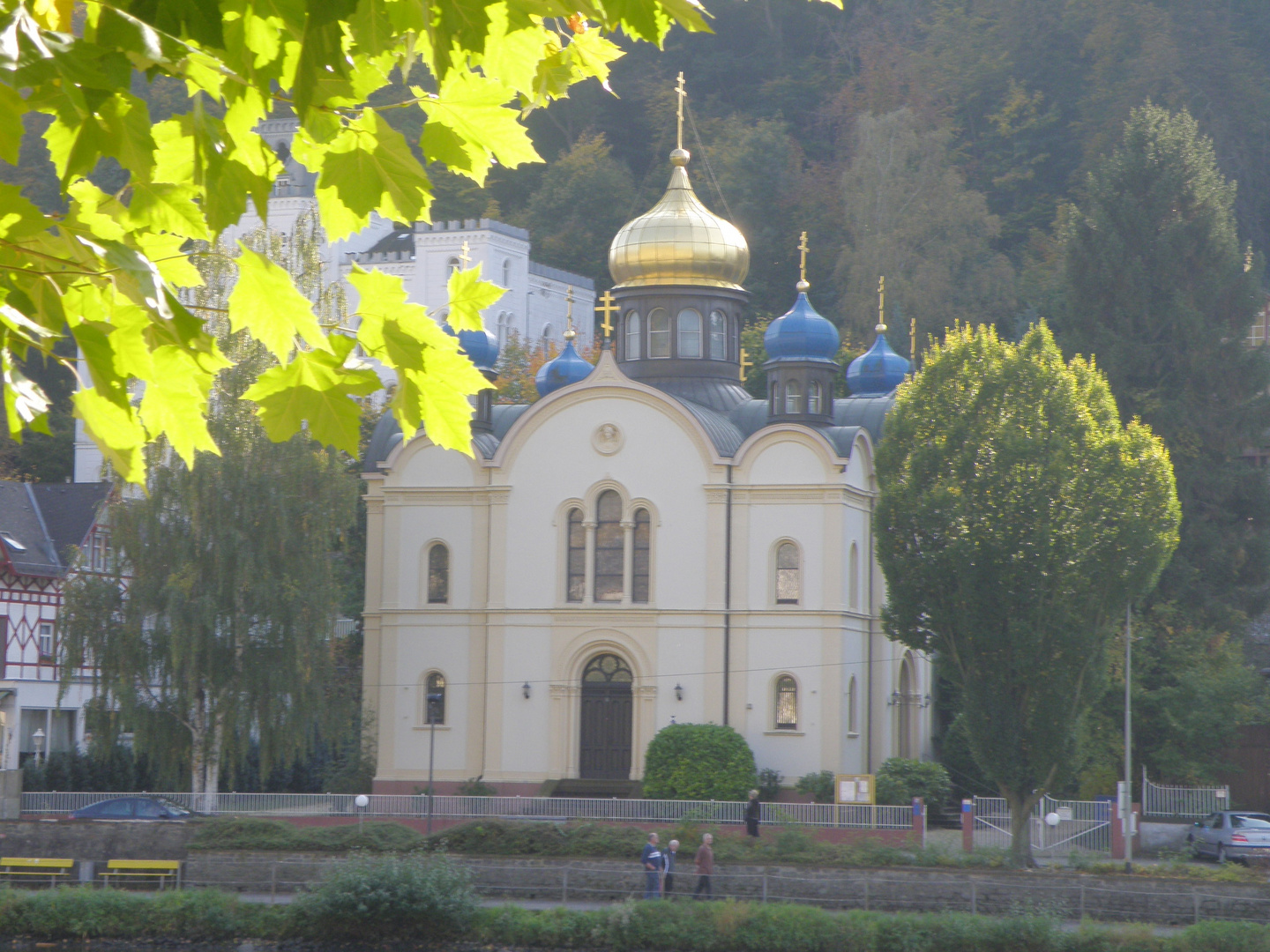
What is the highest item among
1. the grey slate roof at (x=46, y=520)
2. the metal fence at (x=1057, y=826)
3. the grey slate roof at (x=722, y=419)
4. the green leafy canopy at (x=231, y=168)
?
the grey slate roof at (x=722, y=419)

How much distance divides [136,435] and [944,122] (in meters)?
70.2

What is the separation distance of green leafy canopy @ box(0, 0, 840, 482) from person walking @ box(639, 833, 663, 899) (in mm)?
19978

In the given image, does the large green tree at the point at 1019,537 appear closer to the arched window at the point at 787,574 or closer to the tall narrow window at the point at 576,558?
the arched window at the point at 787,574

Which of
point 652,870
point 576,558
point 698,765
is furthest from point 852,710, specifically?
point 652,870

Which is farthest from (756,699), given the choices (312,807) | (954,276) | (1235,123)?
(1235,123)

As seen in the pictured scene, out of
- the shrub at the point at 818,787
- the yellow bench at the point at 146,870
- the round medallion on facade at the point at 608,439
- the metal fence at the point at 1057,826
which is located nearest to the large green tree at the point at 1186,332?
the metal fence at the point at 1057,826

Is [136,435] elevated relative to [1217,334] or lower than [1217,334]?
lower

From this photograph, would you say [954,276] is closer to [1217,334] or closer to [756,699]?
[1217,334]

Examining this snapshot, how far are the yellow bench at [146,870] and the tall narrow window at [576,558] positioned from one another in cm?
1326

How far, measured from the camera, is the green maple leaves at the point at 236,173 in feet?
10.5

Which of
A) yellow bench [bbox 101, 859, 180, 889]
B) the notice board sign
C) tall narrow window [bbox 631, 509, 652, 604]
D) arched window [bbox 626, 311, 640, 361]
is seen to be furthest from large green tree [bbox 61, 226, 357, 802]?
arched window [bbox 626, 311, 640, 361]

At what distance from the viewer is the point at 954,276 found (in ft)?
210

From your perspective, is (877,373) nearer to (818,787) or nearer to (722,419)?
(722,419)

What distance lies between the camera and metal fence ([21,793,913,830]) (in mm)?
31188
